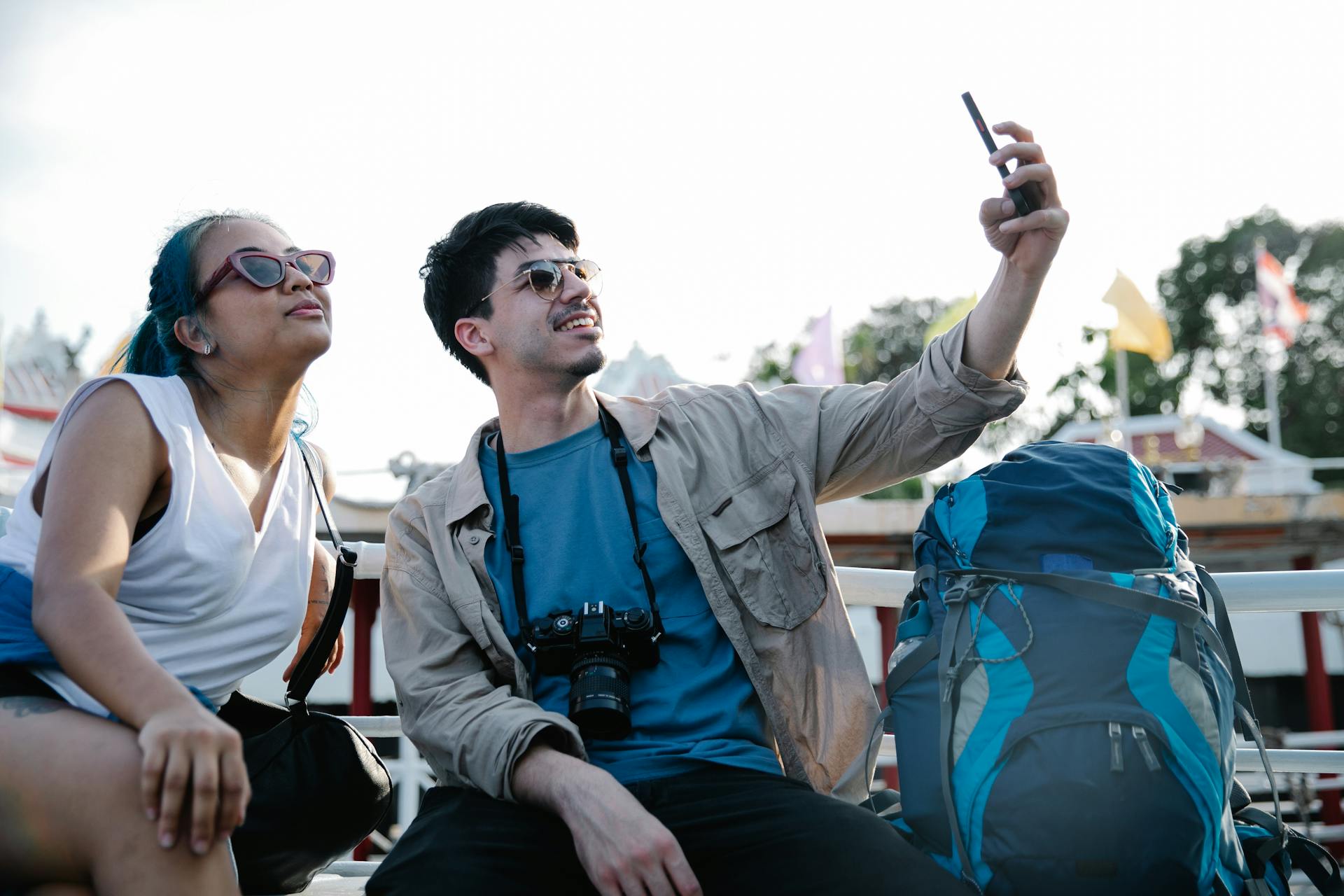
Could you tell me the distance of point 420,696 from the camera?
95.3 inches

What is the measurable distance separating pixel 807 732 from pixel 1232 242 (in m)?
51.7

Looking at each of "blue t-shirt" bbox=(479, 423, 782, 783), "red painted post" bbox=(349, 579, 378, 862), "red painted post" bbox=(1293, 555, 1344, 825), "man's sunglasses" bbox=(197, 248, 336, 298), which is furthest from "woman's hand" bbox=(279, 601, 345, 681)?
"red painted post" bbox=(1293, 555, 1344, 825)

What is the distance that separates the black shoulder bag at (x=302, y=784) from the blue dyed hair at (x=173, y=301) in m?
0.64

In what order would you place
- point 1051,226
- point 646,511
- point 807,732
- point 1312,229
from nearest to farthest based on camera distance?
point 1051,226 → point 807,732 → point 646,511 → point 1312,229

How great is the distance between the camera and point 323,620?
8.23 ft

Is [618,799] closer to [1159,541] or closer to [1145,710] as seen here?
[1145,710]

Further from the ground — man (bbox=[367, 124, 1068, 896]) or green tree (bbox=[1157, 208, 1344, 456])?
man (bbox=[367, 124, 1068, 896])

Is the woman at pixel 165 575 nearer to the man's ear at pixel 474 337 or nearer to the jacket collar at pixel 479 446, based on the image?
the jacket collar at pixel 479 446

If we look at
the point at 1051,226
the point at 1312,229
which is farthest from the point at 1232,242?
the point at 1051,226

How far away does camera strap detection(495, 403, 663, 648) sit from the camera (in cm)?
250

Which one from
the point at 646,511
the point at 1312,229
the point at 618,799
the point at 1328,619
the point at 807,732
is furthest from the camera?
the point at 1312,229

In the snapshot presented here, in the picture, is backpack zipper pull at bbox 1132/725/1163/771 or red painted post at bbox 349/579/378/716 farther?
red painted post at bbox 349/579/378/716

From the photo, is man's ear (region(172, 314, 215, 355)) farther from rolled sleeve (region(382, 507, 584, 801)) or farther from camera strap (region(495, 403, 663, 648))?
camera strap (region(495, 403, 663, 648))

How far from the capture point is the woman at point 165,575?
5.26ft
